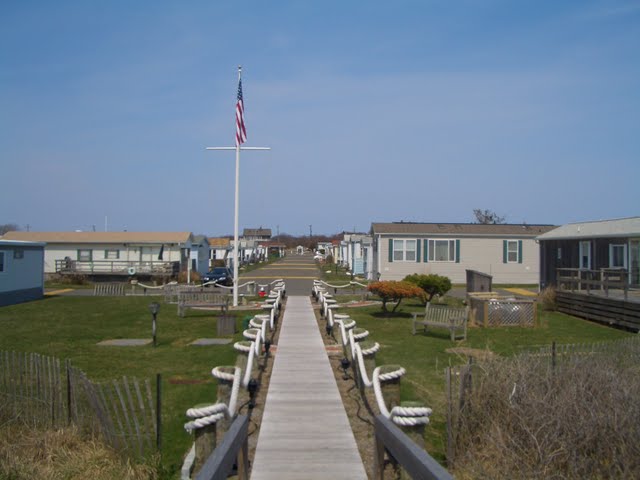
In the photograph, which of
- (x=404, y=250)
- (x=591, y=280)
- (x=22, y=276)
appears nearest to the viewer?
(x=591, y=280)

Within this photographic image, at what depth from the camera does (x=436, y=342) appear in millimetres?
16109

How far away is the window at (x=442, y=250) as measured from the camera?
37938 millimetres

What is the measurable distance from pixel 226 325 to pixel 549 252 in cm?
1747

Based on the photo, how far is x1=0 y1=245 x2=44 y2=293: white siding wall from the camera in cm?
2864

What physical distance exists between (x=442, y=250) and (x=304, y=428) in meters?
31.0

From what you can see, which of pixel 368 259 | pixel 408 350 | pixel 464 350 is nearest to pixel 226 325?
pixel 408 350

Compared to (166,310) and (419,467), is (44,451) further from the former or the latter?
(166,310)

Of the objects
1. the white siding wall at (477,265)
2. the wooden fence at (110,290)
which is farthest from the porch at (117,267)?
the white siding wall at (477,265)

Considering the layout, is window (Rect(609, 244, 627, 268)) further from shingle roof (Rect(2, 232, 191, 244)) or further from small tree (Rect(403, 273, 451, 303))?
shingle roof (Rect(2, 232, 191, 244))

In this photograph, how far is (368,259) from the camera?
4356 cm

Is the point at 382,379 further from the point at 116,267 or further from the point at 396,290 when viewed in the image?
the point at 116,267

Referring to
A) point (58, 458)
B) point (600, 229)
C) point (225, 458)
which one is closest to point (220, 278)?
point (600, 229)

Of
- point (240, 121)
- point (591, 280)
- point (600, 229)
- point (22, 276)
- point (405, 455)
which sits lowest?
point (22, 276)

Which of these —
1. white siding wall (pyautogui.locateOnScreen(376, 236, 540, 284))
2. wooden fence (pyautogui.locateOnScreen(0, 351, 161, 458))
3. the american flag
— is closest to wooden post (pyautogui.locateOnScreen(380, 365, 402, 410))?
wooden fence (pyautogui.locateOnScreen(0, 351, 161, 458))
